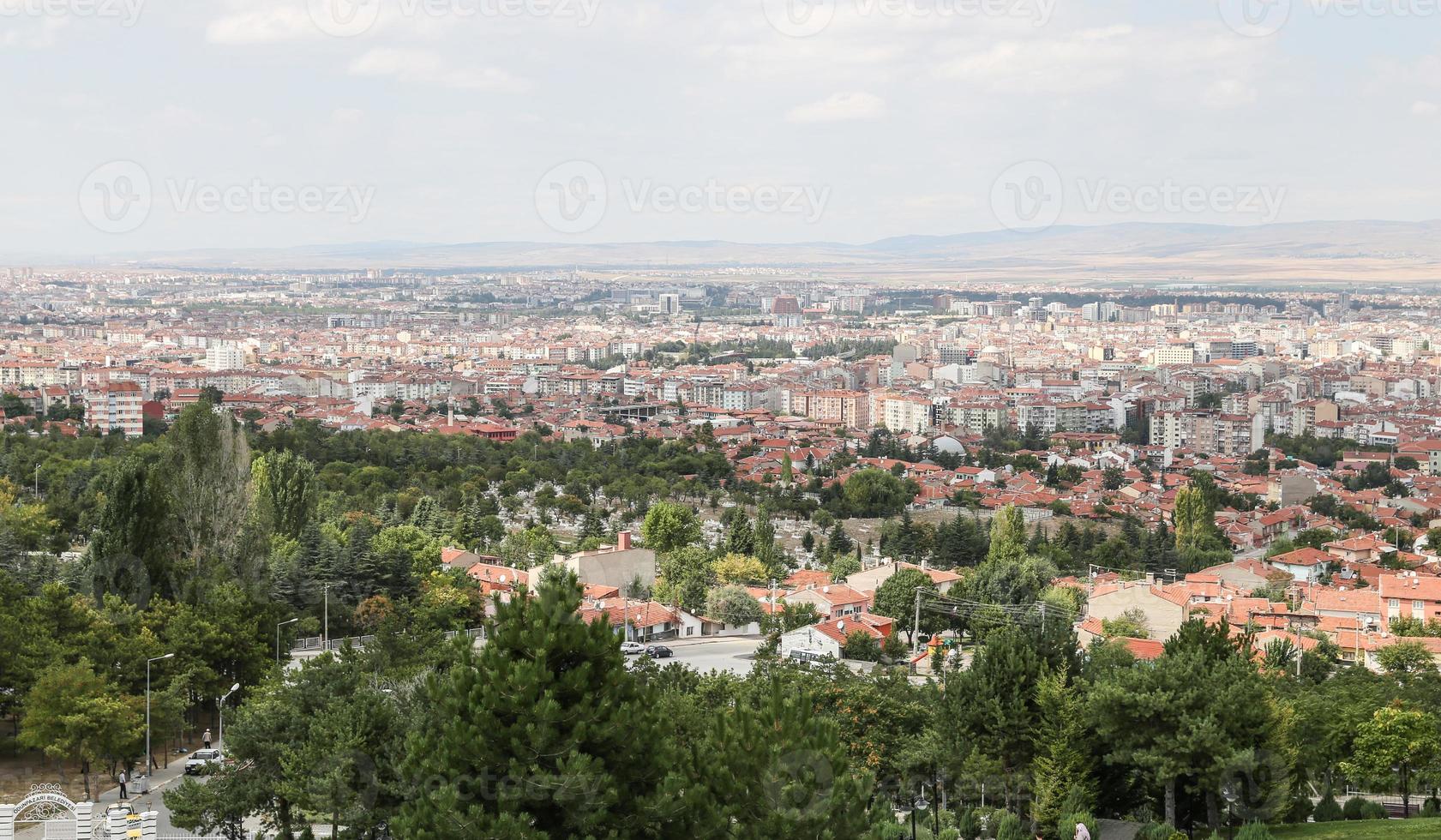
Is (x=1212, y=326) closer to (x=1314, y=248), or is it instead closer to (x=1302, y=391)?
(x=1302, y=391)

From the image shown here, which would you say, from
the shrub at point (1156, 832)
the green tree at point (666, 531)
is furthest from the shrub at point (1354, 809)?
the green tree at point (666, 531)

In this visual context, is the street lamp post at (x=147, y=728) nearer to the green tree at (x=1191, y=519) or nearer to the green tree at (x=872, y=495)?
the green tree at (x=1191, y=519)

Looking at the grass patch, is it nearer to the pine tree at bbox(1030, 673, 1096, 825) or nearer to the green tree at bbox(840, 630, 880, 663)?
the pine tree at bbox(1030, 673, 1096, 825)

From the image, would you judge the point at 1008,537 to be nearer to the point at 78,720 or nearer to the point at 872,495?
the point at 872,495

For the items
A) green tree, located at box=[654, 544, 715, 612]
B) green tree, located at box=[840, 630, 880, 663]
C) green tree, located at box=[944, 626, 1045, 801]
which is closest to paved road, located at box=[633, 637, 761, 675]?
green tree, located at box=[840, 630, 880, 663]

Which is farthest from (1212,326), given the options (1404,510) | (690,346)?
(1404,510)

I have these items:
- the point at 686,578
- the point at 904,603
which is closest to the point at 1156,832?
the point at 904,603
